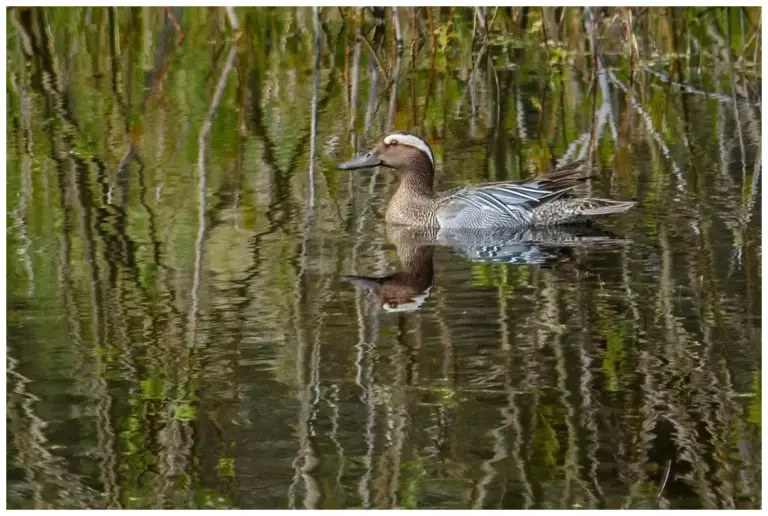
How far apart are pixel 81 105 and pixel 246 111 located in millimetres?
1787

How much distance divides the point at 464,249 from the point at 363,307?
189cm

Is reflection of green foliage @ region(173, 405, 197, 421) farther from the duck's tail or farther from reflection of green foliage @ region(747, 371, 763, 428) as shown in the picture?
the duck's tail

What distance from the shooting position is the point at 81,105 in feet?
47.7

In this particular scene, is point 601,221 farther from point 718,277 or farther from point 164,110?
point 164,110

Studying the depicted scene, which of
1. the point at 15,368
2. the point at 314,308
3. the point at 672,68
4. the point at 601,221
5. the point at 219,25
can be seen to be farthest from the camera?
the point at 219,25

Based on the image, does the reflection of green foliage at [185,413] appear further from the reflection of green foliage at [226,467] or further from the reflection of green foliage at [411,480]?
the reflection of green foliage at [411,480]

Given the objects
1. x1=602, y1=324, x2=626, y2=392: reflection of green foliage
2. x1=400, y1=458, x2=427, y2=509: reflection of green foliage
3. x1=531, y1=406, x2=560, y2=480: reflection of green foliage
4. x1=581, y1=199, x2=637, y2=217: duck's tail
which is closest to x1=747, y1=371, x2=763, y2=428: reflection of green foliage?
x1=602, y1=324, x2=626, y2=392: reflection of green foliage

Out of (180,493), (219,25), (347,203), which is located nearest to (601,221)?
(347,203)

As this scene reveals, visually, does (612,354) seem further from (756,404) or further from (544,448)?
(544,448)

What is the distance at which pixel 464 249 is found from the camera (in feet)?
33.4

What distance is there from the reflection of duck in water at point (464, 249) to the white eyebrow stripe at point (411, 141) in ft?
3.15

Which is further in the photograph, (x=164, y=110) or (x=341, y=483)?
(x=164, y=110)

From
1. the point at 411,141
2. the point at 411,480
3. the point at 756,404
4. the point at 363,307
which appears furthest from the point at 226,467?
the point at 411,141

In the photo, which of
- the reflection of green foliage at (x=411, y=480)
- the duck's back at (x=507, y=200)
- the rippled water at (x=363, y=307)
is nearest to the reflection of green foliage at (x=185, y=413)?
the rippled water at (x=363, y=307)
